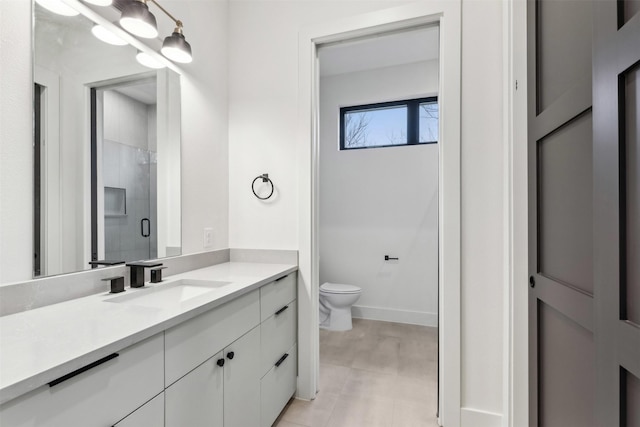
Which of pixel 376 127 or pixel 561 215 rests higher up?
pixel 376 127

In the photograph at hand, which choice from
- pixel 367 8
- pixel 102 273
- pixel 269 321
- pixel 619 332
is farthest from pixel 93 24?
pixel 619 332

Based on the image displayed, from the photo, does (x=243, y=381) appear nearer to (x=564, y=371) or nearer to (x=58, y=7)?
(x=564, y=371)

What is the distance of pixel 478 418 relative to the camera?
61.3 inches

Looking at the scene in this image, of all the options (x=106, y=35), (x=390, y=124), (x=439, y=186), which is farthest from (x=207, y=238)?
(x=390, y=124)

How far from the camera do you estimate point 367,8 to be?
5.74 ft

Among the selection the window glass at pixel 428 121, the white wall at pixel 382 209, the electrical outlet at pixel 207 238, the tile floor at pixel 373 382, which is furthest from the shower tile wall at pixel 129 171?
the window glass at pixel 428 121

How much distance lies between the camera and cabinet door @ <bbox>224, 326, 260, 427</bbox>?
1.17 metres

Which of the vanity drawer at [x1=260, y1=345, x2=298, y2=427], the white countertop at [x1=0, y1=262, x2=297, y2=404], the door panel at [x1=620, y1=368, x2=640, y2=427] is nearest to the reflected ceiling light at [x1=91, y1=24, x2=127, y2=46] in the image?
the white countertop at [x1=0, y1=262, x2=297, y2=404]

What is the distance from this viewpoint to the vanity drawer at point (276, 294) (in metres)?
1.46

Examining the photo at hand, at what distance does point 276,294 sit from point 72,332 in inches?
36.3

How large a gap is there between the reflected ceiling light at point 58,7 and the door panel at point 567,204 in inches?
73.3

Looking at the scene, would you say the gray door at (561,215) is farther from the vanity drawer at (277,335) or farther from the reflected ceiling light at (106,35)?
the reflected ceiling light at (106,35)

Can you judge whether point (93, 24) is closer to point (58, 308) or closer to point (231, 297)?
point (58, 308)

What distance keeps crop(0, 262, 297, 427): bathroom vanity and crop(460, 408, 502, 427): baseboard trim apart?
0.99 m
